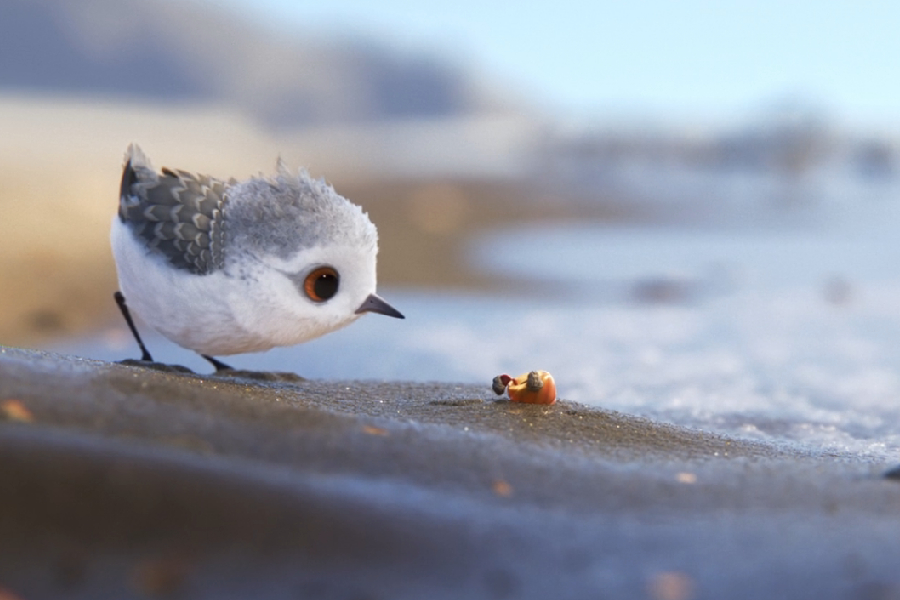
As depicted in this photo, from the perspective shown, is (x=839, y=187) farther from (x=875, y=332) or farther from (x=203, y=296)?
(x=203, y=296)

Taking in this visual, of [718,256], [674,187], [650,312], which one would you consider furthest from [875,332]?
[674,187]

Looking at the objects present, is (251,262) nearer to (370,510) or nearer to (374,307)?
(374,307)

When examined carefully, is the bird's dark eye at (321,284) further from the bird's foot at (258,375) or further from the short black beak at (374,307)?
the bird's foot at (258,375)

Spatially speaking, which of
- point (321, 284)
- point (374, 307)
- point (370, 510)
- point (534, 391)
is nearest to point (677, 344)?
point (534, 391)

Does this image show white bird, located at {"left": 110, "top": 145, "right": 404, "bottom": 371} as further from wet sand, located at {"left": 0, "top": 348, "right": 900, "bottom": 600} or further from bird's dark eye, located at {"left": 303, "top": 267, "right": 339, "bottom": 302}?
wet sand, located at {"left": 0, "top": 348, "right": 900, "bottom": 600}

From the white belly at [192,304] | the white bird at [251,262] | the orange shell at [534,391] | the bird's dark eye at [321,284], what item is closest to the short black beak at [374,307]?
the white bird at [251,262]

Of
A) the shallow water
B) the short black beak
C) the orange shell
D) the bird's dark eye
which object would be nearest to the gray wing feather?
the bird's dark eye
